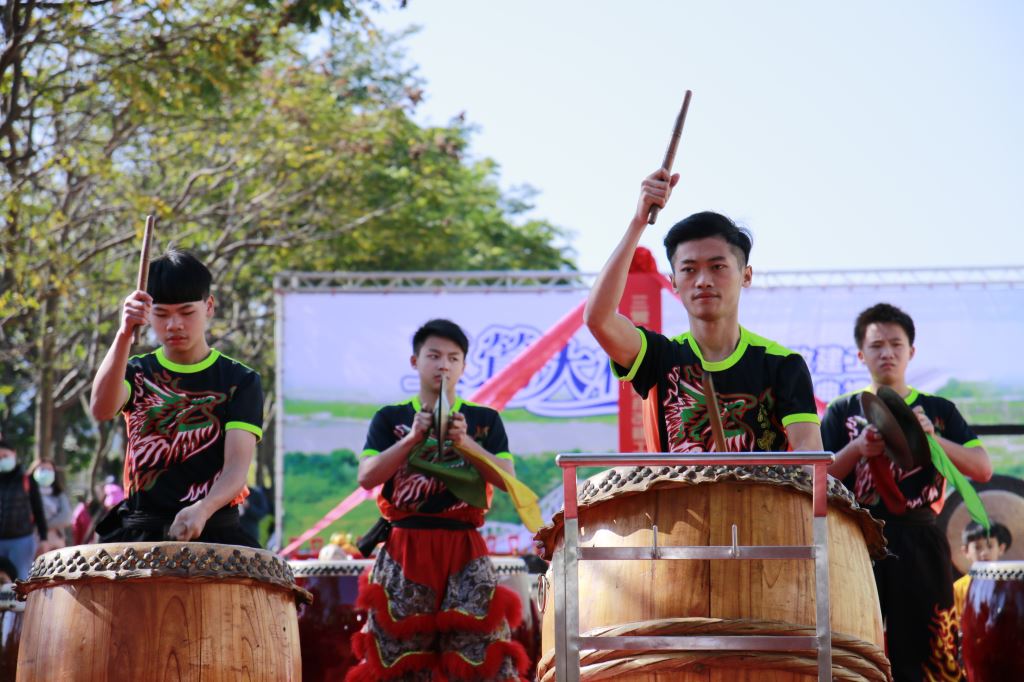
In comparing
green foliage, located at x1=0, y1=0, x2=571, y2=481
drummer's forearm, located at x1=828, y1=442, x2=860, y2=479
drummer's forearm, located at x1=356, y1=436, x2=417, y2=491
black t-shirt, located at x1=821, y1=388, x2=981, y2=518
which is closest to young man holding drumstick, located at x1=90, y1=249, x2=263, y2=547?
drummer's forearm, located at x1=356, y1=436, x2=417, y2=491

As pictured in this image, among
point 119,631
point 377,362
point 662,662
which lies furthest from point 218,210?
point 662,662

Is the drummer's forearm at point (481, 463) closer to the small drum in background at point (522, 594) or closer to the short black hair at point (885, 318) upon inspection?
the small drum in background at point (522, 594)

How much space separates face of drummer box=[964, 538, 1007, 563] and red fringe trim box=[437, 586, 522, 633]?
4487 mm

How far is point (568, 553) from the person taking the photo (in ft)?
8.81

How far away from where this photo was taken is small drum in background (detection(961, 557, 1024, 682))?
20.4 feet

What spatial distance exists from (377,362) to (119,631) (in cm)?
1092

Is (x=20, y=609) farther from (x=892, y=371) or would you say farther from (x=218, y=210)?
(x=218, y=210)

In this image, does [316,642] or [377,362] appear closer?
[316,642]

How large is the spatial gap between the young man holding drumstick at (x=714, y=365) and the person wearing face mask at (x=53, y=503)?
1007cm

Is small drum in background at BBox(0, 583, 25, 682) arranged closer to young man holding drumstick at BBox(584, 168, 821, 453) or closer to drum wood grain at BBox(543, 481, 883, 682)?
young man holding drumstick at BBox(584, 168, 821, 453)

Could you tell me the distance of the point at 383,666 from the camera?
244 inches

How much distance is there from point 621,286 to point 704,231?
17.9 inches

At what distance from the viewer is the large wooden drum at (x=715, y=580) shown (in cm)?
288

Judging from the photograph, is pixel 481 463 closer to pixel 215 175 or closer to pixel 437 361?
pixel 437 361
